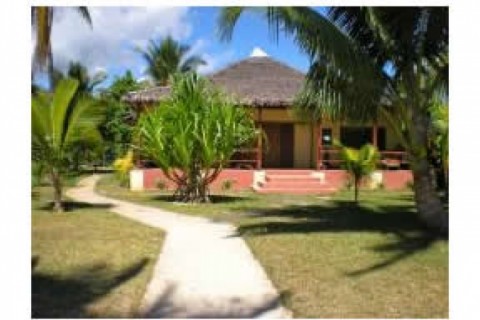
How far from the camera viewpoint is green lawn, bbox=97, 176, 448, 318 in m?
7.04

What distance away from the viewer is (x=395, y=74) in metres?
11.4

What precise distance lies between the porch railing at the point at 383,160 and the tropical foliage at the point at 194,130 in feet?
20.6

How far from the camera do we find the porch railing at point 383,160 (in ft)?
75.4

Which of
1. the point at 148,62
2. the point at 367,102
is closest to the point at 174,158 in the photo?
the point at 367,102

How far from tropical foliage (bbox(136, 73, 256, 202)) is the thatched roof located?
449 cm

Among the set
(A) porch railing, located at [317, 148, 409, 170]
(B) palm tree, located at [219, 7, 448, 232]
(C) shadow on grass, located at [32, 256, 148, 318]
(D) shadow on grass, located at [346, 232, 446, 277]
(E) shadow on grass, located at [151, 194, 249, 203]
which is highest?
(B) palm tree, located at [219, 7, 448, 232]

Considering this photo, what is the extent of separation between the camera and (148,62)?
4291cm

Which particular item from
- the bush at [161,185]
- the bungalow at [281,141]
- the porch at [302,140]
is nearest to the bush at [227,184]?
the bungalow at [281,141]

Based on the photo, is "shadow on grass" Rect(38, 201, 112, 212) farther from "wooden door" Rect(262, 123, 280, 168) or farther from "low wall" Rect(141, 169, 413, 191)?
"wooden door" Rect(262, 123, 280, 168)

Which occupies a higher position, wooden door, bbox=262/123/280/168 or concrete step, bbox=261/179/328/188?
wooden door, bbox=262/123/280/168

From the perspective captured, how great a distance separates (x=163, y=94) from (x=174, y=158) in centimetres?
671

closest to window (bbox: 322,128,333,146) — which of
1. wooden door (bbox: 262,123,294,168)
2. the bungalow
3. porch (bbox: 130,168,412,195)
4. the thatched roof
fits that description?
the bungalow

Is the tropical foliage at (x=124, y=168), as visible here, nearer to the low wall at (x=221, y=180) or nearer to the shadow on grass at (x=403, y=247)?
the low wall at (x=221, y=180)
